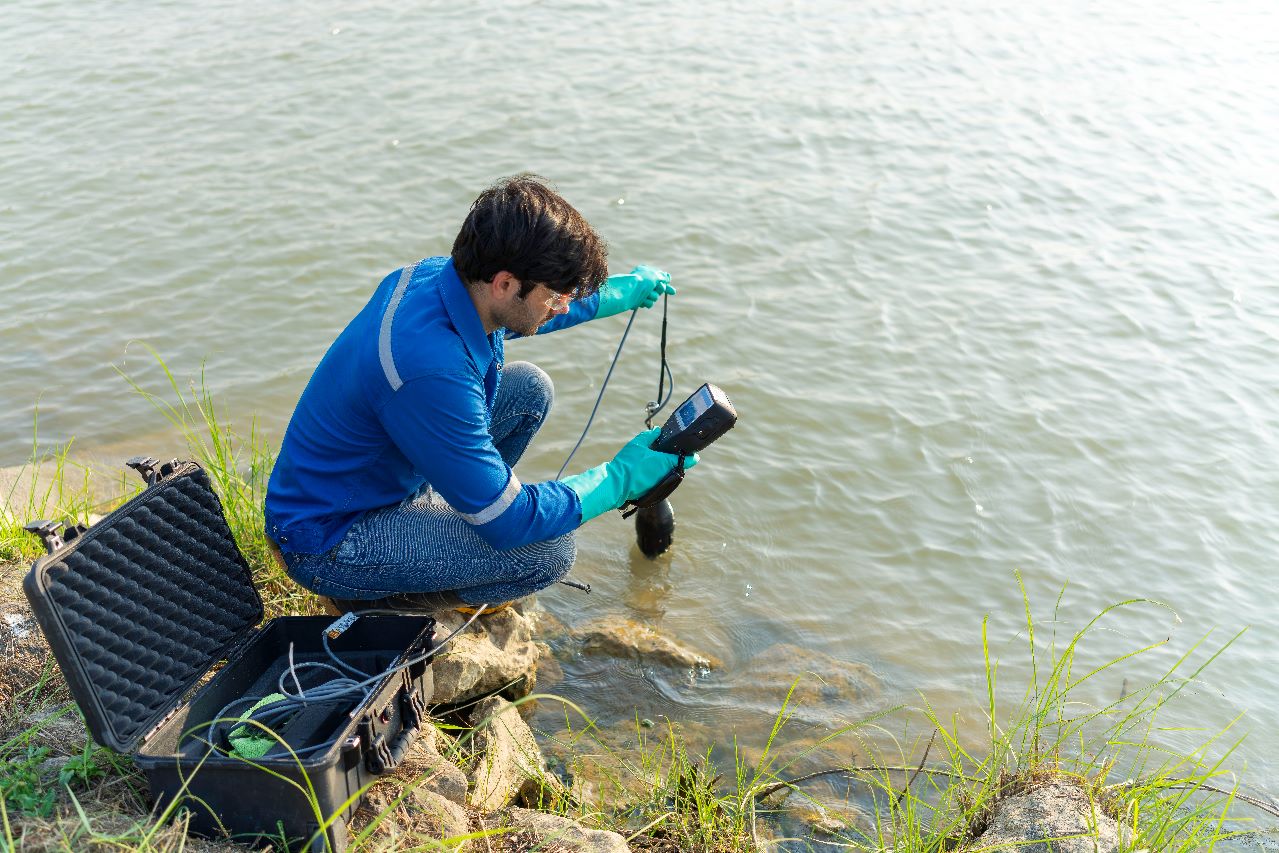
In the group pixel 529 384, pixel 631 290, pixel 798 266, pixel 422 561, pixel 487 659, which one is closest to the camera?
pixel 422 561

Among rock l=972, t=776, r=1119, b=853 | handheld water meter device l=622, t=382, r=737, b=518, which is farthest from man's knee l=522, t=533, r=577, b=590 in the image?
rock l=972, t=776, r=1119, b=853

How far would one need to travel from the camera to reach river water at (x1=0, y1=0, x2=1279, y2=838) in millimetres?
4691

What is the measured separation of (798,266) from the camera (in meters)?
6.96

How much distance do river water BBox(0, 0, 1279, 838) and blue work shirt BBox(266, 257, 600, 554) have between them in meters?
1.26

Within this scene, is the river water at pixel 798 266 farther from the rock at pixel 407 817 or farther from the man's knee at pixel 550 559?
the rock at pixel 407 817

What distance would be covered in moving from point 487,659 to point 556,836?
2.92 ft

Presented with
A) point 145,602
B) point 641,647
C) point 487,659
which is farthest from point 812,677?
point 145,602

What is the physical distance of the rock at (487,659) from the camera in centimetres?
335

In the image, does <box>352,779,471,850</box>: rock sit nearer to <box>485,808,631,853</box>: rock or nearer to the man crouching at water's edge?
<box>485,808,631,853</box>: rock

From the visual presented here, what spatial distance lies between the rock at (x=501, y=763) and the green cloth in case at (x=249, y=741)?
572 mm

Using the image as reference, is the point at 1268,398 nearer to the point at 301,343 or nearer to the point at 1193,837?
the point at 1193,837

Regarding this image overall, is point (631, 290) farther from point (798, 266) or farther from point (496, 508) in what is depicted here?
point (798, 266)

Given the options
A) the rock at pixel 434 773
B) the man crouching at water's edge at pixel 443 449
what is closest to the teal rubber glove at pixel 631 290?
the man crouching at water's edge at pixel 443 449

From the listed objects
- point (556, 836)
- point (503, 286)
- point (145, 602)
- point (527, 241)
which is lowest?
point (556, 836)
